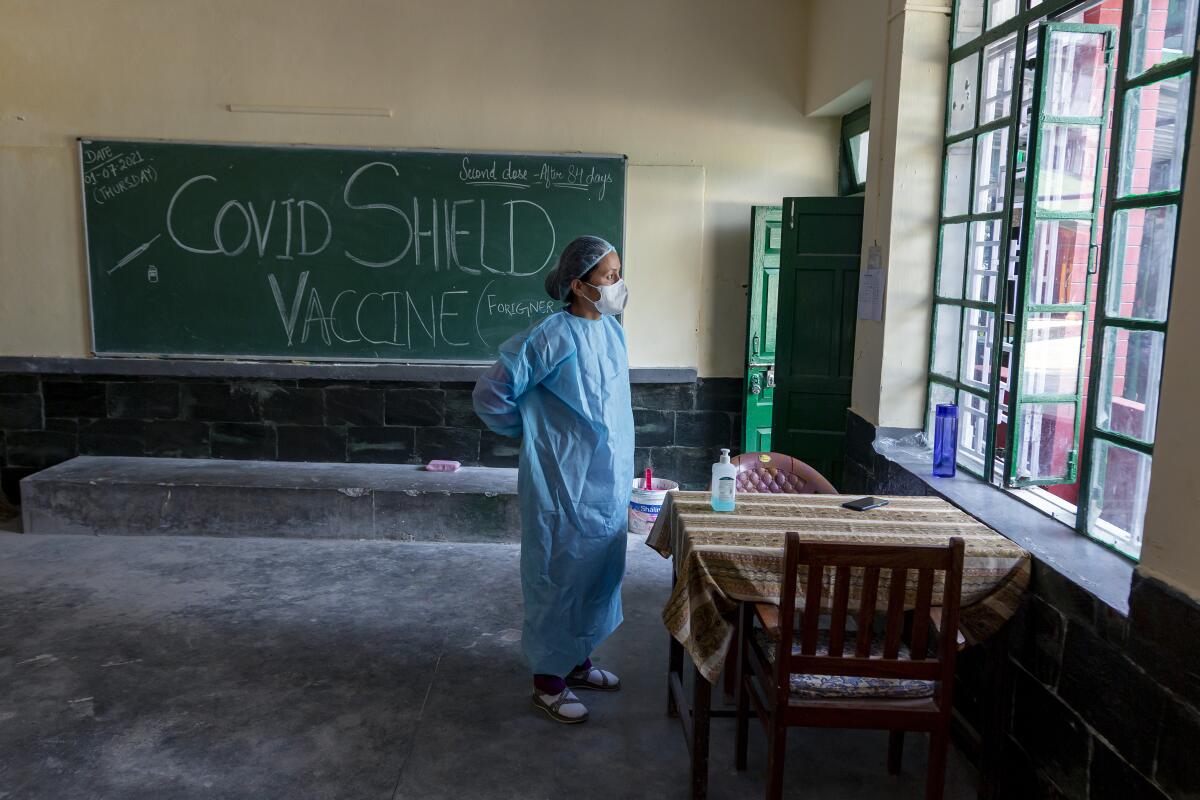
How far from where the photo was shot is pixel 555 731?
274cm

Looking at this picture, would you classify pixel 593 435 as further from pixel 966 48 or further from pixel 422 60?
pixel 422 60

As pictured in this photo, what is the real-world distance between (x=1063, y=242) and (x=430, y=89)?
323cm

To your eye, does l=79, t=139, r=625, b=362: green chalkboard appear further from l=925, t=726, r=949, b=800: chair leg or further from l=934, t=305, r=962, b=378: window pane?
l=925, t=726, r=949, b=800: chair leg

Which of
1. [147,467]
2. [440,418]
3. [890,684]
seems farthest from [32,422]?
[890,684]

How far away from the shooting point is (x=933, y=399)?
349 cm

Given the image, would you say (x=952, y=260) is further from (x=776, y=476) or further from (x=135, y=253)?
(x=135, y=253)

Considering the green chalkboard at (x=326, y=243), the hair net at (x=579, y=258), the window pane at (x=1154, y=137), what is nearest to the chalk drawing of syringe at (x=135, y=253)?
the green chalkboard at (x=326, y=243)

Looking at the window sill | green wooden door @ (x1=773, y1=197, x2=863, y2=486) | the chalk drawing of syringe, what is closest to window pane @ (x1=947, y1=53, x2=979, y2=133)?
green wooden door @ (x1=773, y1=197, x2=863, y2=486)

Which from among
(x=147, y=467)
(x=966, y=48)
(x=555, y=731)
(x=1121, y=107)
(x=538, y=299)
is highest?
(x=966, y=48)

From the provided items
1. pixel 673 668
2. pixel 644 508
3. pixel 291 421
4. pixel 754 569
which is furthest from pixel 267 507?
pixel 754 569

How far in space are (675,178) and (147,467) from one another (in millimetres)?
3192

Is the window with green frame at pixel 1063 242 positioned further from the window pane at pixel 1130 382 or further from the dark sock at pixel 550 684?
the dark sock at pixel 550 684

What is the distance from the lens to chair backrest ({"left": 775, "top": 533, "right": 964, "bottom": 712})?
1939 mm

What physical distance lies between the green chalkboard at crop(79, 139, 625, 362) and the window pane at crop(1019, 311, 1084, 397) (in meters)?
2.46
